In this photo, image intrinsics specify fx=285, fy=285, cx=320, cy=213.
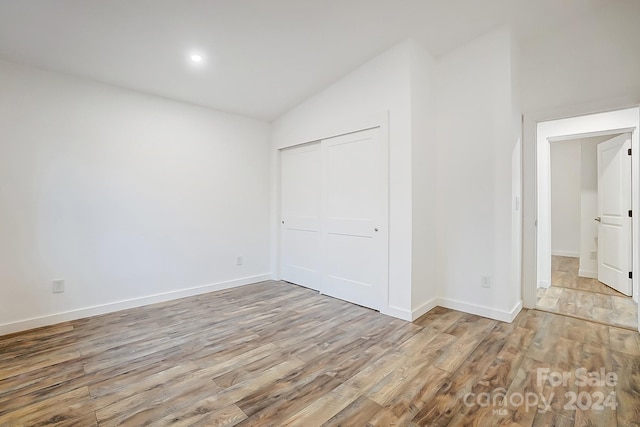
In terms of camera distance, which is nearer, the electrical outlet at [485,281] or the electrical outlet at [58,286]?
the electrical outlet at [58,286]

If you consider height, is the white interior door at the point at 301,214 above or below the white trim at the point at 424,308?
above

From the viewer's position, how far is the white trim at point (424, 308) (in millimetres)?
2837

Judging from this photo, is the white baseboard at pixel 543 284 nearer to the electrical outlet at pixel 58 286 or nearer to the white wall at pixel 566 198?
the white wall at pixel 566 198

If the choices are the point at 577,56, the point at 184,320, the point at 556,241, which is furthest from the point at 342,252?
the point at 556,241

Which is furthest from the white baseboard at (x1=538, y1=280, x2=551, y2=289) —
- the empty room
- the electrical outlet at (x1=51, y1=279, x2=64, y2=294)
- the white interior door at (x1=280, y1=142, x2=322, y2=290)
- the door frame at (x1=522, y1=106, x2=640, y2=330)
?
the electrical outlet at (x1=51, y1=279, x2=64, y2=294)

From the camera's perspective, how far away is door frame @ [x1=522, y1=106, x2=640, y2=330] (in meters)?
3.06

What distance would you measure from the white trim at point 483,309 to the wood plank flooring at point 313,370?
9 centimetres

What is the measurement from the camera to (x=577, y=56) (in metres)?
2.80

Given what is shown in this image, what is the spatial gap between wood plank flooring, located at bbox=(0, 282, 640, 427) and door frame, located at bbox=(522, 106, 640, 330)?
671 millimetres

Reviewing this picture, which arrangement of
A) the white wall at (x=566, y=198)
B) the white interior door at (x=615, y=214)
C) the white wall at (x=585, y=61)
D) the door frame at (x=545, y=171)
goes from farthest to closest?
1. the white wall at (x=566, y=198)
2. the white interior door at (x=615, y=214)
3. the door frame at (x=545, y=171)
4. the white wall at (x=585, y=61)

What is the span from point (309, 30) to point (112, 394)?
315cm

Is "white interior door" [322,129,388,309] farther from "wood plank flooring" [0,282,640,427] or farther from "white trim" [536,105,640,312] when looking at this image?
"white trim" [536,105,640,312]

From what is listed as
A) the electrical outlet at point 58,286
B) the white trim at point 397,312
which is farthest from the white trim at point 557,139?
the electrical outlet at point 58,286

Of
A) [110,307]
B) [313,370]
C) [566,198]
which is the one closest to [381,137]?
[313,370]
